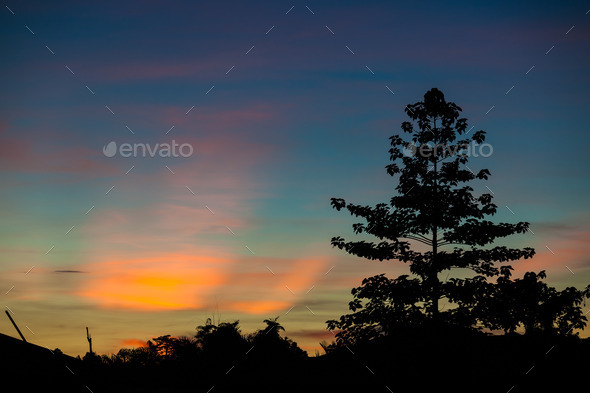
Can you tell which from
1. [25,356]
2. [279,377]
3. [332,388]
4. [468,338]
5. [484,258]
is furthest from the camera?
[484,258]

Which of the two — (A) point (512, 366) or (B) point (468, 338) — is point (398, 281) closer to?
(B) point (468, 338)

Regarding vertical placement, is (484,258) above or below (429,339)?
above

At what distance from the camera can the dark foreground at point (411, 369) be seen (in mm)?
19656

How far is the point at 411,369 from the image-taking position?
24.7 metres

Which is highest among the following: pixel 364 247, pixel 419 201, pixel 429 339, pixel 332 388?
pixel 419 201

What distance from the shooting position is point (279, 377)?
816 inches

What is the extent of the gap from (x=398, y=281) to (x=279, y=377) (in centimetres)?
767

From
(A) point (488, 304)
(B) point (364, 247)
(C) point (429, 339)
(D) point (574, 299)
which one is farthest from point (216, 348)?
(D) point (574, 299)

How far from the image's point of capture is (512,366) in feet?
83.2

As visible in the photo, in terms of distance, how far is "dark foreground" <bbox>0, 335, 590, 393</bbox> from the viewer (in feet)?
64.5

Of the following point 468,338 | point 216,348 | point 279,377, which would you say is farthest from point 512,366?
point 216,348

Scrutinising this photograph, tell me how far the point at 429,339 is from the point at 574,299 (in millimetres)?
8423

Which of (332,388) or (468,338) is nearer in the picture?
(332,388)

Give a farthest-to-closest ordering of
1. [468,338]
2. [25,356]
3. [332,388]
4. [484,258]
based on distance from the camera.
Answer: [484,258], [468,338], [332,388], [25,356]
